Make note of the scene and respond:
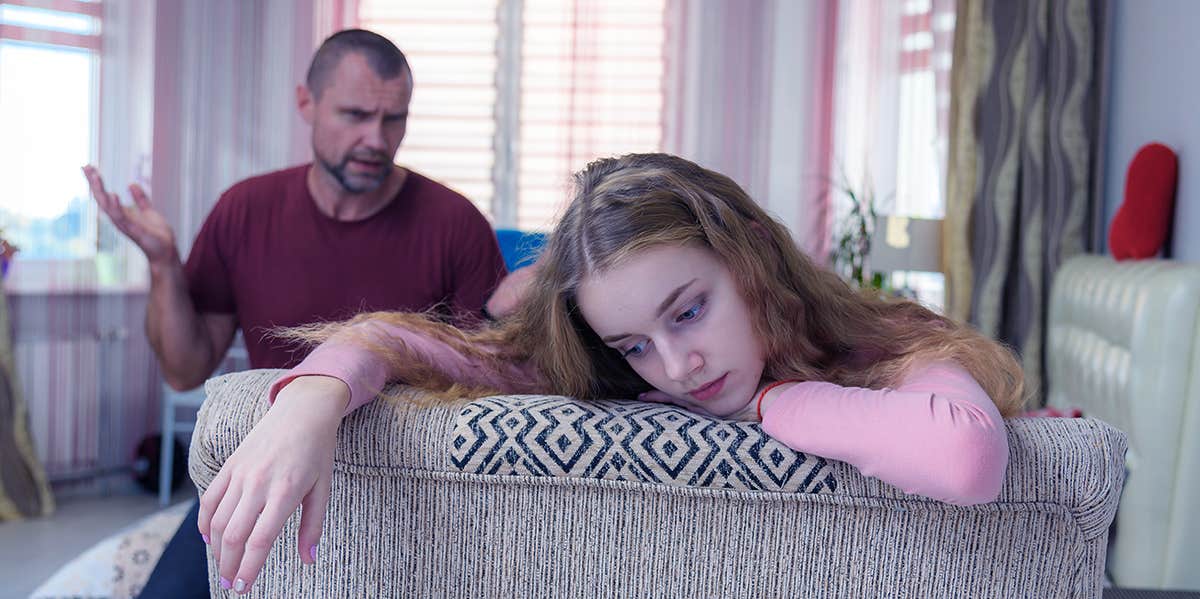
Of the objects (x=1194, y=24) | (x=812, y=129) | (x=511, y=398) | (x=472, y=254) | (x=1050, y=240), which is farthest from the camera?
(x=812, y=129)

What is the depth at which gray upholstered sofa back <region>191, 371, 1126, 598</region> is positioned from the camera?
0.85 meters

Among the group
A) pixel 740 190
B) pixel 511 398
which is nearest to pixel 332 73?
pixel 740 190

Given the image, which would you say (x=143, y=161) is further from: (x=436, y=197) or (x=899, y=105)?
(x=899, y=105)

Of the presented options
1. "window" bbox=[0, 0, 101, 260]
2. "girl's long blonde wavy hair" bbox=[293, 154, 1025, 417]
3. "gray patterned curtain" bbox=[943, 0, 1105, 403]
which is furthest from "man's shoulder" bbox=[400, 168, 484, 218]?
"window" bbox=[0, 0, 101, 260]

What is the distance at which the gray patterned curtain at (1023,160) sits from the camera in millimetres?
3516

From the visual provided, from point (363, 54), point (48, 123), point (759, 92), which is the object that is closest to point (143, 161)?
point (48, 123)

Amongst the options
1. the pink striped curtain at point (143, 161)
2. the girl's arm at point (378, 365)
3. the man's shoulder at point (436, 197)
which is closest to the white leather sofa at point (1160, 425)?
the man's shoulder at point (436, 197)

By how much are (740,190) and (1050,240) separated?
2.82m

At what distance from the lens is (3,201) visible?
4.08 m

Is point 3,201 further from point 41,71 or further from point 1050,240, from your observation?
point 1050,240

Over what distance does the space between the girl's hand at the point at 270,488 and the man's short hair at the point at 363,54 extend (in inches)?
53.7

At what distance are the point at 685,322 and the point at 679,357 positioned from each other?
1.7 inches

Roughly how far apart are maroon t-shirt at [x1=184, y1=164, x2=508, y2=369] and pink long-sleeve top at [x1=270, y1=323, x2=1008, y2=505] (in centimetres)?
107

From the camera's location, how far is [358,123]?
206cm
